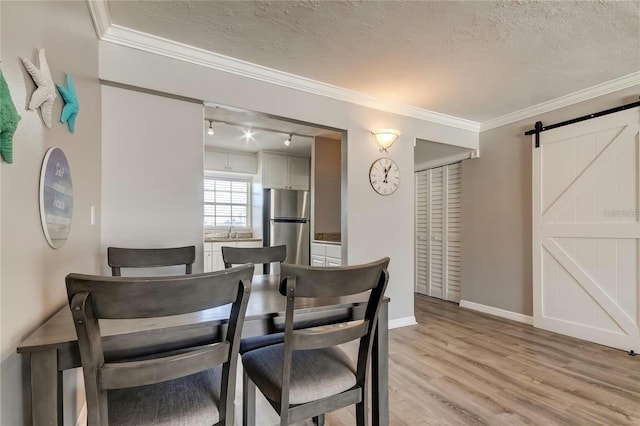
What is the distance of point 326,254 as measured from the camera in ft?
13.4

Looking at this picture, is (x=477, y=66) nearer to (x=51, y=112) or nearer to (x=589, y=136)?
(x=589, y=136)

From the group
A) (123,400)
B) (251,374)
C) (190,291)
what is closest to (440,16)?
(190,291)

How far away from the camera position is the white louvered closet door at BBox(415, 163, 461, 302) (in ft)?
15.1

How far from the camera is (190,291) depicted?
0.90m

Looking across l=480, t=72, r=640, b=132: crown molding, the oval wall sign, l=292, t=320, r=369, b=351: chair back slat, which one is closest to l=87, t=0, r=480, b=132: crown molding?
l=480, t=72, r=640, b=132: crown molding

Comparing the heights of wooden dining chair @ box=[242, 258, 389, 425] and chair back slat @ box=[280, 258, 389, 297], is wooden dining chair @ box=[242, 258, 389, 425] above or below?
below

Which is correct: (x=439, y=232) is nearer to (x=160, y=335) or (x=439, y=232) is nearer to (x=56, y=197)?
(x=160, y=335)

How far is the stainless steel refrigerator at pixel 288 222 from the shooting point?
16.4ft

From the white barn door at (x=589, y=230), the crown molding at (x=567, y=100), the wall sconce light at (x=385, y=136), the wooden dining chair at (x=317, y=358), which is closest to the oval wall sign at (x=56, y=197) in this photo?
the wooden dining chair at (x=317, y=358)

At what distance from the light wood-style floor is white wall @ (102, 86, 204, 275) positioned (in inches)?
54.7

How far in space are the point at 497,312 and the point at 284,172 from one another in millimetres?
3726

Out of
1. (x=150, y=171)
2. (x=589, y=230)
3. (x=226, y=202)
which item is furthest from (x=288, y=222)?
(x=589, y=230)

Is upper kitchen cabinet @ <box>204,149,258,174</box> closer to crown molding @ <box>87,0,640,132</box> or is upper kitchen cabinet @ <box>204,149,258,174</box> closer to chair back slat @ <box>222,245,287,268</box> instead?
crown molding @ <box>87,0,640,132</box>

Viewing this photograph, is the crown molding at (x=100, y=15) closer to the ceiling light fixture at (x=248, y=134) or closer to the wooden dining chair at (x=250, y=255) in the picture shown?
the wooden dining chair at (x=250, y=255)
